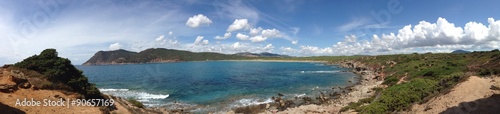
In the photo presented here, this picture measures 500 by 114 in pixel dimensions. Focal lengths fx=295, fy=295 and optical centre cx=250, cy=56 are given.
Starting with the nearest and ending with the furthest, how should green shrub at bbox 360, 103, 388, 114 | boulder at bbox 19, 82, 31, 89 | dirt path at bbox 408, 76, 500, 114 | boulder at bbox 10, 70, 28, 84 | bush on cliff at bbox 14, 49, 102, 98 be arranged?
dirt path at bbox 408, 76, 500, 114
boulder at bbox 10, 70, 28, 84
boulder at bbox 19, 82, 31, 89
green shrub at bbox 360, 103, 388, 114
bush on cliff at bbox 14, 49, 102, 98

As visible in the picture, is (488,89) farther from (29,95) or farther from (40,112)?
(29,95)

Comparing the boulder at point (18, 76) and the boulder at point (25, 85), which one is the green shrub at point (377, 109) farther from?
the boulder at point (18, 76)

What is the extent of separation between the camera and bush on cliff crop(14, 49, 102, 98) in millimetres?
27578

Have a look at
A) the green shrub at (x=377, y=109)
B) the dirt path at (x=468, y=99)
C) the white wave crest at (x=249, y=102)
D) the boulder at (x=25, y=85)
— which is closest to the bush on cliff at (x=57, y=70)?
the boulder at (x=25, y=85)

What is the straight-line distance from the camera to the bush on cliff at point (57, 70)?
1086 inches

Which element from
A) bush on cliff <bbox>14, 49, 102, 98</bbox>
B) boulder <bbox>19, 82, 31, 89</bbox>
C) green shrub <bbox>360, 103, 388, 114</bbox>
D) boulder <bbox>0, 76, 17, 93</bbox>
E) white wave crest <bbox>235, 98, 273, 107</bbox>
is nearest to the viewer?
boulder <bbox>0, 76, 17, 93</bbox>

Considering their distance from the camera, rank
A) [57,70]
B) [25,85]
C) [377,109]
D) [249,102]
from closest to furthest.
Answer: [25,85] < [377,109] < [57,70] < [249,102]

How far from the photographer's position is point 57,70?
27953 millimetres

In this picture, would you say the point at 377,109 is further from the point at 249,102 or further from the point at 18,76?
the point at 18,76

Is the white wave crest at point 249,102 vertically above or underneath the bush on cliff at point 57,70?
underneath

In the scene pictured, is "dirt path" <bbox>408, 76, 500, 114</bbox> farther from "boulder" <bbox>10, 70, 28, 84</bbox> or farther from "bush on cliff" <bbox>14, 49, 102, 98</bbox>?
"boulder" <bbox>10, 70, 28, 84</bbox>

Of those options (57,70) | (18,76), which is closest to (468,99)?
(57,70)

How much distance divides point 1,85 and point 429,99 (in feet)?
110

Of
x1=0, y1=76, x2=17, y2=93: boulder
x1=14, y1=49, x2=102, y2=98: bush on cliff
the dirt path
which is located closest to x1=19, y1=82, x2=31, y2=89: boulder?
x1=0, y1=76, x2=17, y2=93: boulder
